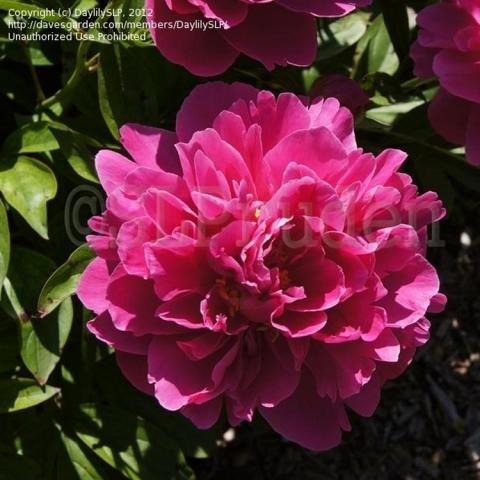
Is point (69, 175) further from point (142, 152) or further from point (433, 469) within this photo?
point (433, 469)

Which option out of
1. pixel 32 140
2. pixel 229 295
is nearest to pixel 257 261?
pixel 229 295

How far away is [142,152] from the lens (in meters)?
0.90

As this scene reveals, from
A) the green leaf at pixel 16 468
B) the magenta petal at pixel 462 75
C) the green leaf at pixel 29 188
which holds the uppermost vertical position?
the magenta petal at pixel 462 75

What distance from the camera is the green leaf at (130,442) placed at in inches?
47.8

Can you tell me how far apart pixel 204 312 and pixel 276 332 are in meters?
0.10

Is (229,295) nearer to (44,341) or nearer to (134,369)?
(134,369)

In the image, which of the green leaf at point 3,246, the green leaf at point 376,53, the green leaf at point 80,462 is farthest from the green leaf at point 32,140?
the green leaf at point 376,53

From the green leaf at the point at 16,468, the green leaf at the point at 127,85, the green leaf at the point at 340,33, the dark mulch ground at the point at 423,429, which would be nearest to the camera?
the green leaf at the point at 127,85

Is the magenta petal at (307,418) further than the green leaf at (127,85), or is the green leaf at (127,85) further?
the green leaf at (127,85)

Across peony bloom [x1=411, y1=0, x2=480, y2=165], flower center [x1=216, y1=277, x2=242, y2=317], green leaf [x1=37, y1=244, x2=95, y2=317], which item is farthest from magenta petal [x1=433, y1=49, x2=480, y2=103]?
green leaf [x1=37, y1=244, x2=95, y2=317]

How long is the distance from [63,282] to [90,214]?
0.84 feet

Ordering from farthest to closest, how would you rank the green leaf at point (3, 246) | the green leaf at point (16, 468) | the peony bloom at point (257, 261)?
the green leaf at point (16, 468)
the green leaf at point (3, 246)
the peony bloom at point (257, 261)

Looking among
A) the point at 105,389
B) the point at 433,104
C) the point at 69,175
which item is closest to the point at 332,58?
the point at 433,104

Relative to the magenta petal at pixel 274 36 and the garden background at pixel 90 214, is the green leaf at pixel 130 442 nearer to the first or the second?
the garden background at pixel 90 214
